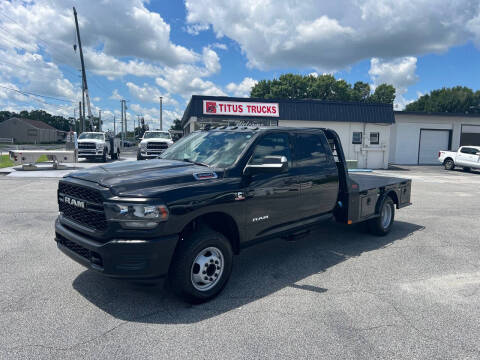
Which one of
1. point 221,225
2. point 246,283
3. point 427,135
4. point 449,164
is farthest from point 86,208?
point 427,135

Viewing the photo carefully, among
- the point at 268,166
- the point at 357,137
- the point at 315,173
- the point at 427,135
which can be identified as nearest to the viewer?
the point at 268,166

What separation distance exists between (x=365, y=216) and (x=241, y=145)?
287 centimetres

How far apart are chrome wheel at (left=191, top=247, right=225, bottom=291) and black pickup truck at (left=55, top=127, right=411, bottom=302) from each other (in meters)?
0.01

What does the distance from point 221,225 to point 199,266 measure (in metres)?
0.59

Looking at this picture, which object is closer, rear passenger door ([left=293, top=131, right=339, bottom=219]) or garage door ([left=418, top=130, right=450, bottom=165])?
rear passenger door ([left=293, top=131, right=339, bottom=219])

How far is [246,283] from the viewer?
4410 mm

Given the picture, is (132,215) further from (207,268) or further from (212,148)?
(212,148)

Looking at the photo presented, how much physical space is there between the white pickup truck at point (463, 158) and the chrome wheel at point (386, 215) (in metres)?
20.5

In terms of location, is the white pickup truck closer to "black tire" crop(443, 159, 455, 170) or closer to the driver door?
"black tire" crop(443, 159, 455, 170)

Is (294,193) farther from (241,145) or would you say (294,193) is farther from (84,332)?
(84,332)

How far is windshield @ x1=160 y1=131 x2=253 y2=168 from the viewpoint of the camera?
14.4 ft

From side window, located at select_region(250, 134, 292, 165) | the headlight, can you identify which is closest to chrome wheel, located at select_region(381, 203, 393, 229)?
side window, located at select_region(250, 134, 292, 165)

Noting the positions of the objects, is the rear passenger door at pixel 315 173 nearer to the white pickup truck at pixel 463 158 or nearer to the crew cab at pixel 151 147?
the crew cab at pixel 151 147

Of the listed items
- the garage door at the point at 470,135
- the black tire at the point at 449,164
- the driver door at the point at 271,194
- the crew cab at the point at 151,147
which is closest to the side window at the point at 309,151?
the driver door at the point at 271,194
